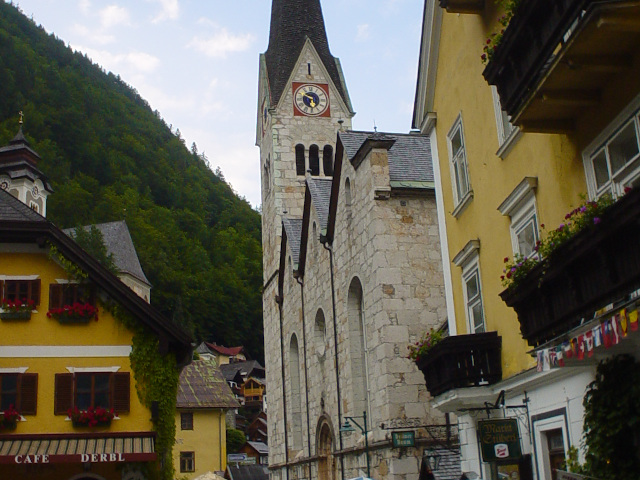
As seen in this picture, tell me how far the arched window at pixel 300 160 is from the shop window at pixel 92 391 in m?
20.7

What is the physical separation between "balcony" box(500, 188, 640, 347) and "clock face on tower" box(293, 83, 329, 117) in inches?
1253

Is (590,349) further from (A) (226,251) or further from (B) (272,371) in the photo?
(A) (226,251)

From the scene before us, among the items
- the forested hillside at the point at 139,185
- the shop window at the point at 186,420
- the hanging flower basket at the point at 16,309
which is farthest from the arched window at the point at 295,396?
the forested hillside at the point at 139,185

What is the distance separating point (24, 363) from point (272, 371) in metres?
17.0

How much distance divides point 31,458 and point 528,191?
12542 mm

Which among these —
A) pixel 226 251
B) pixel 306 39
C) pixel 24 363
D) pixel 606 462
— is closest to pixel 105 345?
pixel 24 363

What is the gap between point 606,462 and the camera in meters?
8.83

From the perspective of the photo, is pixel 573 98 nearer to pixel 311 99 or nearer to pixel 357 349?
pixel 357 349

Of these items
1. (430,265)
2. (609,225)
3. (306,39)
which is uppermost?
(306,39)

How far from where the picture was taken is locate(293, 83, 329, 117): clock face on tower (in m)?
41.2

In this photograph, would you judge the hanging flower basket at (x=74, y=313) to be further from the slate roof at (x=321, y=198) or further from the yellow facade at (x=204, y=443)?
the yellow facade at (x=204, y=443)

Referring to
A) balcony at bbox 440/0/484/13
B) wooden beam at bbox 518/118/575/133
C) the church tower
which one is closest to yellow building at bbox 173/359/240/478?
the church tower

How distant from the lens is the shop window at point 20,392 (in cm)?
1984

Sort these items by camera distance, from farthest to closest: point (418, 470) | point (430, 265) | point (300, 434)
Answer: point (300, 434) → point (430, 265) → point (418, 470)
